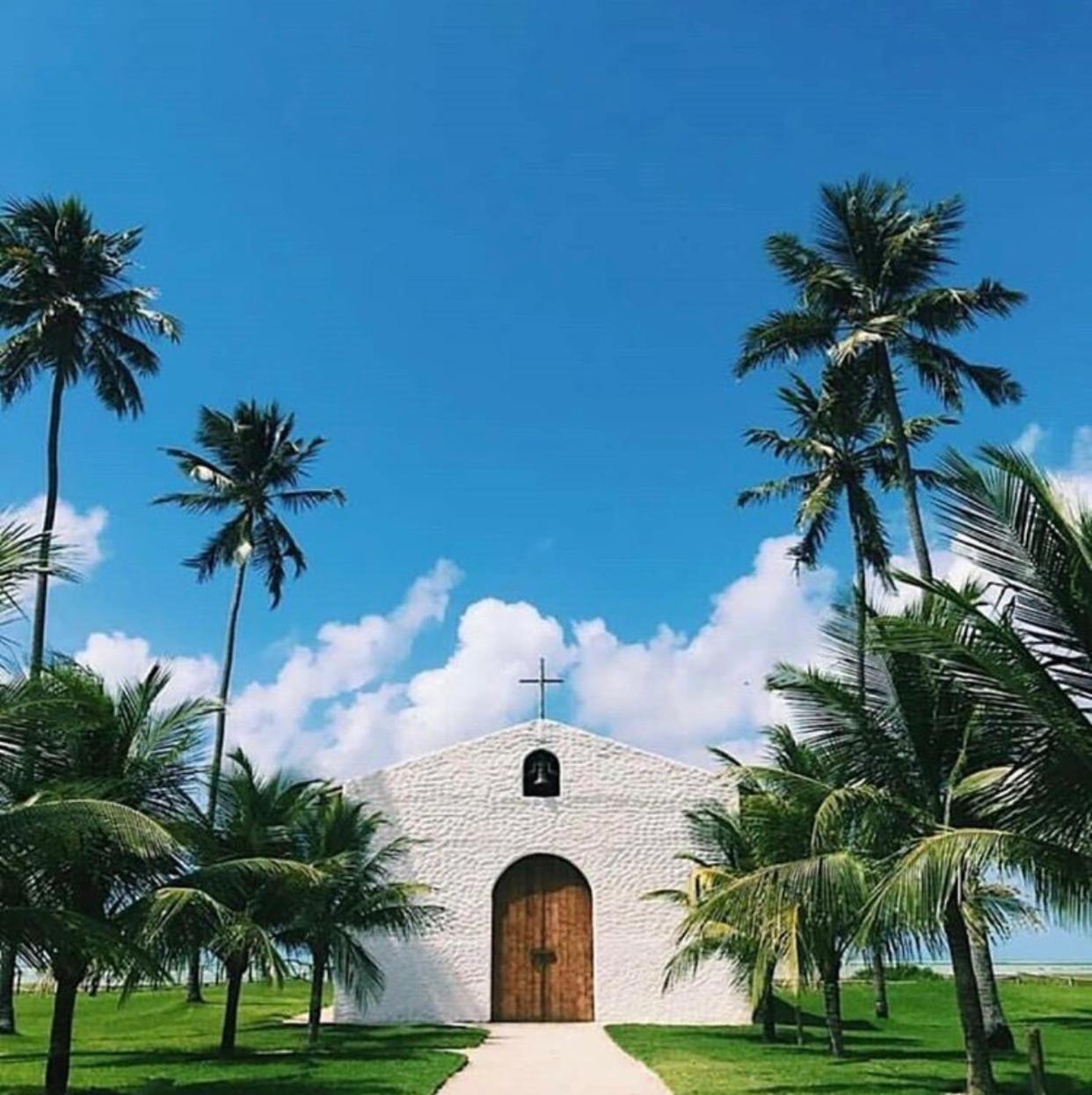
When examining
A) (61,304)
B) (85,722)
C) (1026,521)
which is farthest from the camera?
(61,304)

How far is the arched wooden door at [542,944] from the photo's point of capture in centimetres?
2511

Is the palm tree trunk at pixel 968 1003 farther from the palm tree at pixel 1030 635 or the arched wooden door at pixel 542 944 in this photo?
the arched wooden door at pixel 542 944

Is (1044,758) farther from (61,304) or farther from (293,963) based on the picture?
(61,304)

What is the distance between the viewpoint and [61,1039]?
38.6 ft

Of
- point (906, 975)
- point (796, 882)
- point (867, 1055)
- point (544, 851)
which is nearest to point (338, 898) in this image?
point (544, 851)

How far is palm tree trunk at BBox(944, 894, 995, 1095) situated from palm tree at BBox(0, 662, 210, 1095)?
25.5 ft

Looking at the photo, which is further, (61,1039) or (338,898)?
(338,898)

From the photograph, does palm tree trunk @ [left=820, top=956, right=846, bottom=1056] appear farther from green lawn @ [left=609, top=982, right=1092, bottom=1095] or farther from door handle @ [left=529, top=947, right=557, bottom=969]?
door handle @ [left=529, top=947, right=557, bottom=969]

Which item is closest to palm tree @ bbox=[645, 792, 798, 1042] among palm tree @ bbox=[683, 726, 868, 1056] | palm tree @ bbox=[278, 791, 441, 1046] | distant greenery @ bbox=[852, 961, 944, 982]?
palm tree @ bbox=[683, 726, 868, 1056]

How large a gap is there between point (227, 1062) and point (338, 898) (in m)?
3.86

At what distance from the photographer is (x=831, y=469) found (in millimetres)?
27297

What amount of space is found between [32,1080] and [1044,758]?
458 inches

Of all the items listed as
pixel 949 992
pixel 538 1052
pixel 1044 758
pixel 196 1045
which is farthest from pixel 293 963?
pixel 949 992

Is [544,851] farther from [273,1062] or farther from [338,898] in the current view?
[273,1062]
